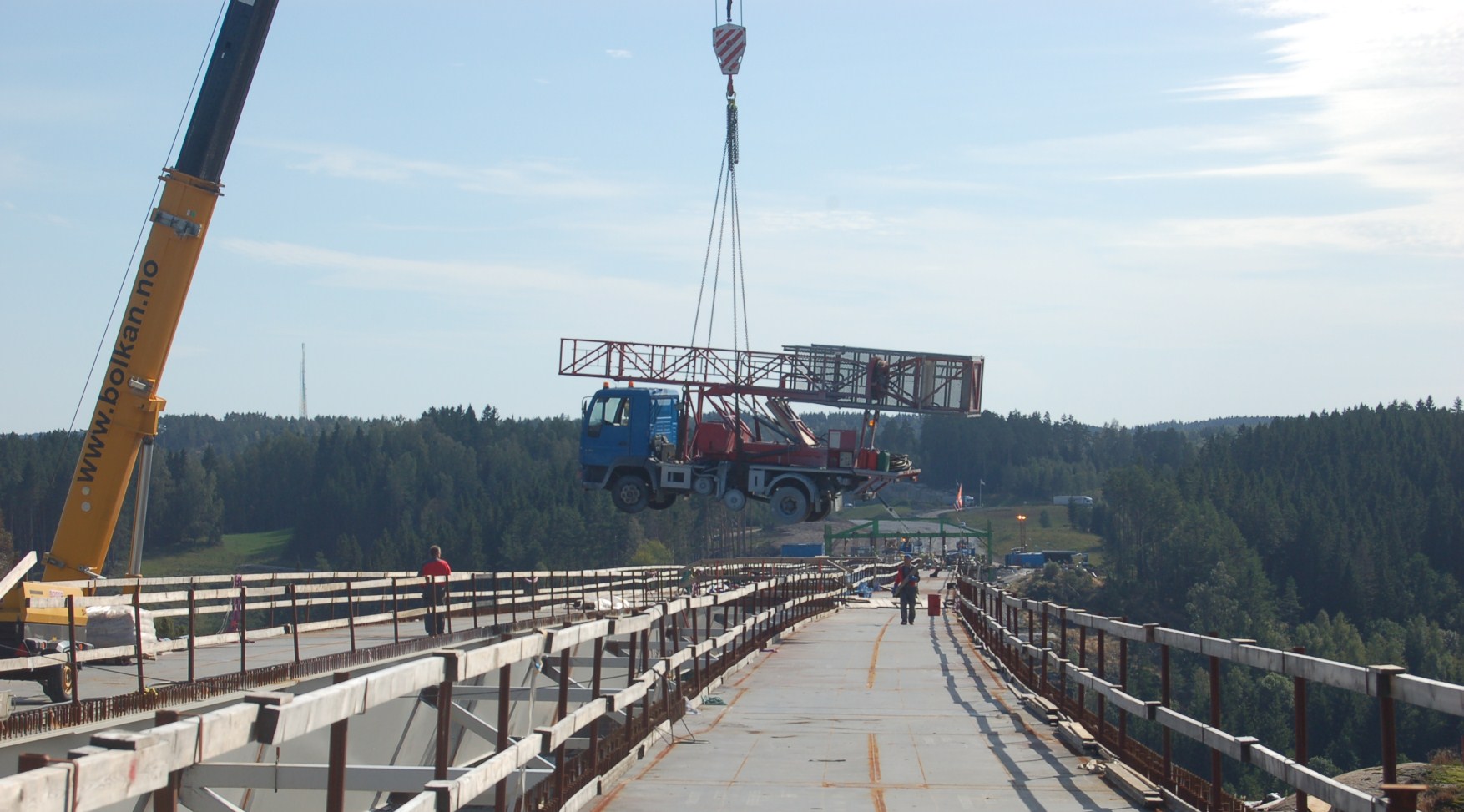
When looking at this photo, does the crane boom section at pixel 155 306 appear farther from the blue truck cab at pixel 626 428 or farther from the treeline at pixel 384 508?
the treeline at pixel 384 508

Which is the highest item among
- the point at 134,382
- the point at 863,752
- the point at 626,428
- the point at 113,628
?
the point at 626,428

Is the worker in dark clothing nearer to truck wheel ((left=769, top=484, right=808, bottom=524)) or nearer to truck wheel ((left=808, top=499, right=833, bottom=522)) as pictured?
truck wheel ((left=769, top=484, right=808, bottom=524))

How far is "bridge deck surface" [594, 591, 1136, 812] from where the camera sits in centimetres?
962

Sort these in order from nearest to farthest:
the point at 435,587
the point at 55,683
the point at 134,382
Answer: the point at 55,683
the point at 435,587
the point at 134,382

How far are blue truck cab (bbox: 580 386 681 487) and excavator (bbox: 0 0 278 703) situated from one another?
14004mm

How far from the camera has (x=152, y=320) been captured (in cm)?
2216

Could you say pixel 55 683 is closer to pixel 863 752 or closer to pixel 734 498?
pixel 863 752

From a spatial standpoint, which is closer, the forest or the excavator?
the excavator

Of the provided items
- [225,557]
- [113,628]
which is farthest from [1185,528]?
[113,628]

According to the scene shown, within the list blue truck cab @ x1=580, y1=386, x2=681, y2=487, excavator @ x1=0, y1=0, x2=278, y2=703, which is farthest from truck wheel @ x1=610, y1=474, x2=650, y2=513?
excavator @ x1=0, y1=0, x2=278, y2=703

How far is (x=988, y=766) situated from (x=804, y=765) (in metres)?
1.44

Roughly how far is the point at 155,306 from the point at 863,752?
15066 mm

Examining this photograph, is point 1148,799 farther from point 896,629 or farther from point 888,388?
point 888,388

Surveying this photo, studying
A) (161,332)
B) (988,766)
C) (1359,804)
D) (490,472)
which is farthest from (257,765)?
(490,472)
